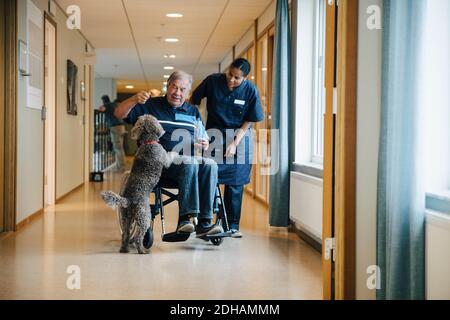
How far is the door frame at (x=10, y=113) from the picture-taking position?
5293mm

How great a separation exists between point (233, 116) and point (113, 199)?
134 cm

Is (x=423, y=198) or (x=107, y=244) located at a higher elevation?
(x=423, y=198)

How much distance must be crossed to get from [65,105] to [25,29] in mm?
2542

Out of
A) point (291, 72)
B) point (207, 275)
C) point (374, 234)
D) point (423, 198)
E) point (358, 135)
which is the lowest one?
point (207, 275)

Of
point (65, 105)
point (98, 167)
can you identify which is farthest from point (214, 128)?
point (98, 167)

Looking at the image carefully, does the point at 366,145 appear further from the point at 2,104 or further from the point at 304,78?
the point at 2,104

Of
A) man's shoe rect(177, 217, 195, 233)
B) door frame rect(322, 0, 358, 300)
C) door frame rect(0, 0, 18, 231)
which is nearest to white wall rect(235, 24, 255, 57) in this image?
door frame rect(0, 0, 18, 231)

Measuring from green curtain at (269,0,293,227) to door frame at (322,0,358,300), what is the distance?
259cm

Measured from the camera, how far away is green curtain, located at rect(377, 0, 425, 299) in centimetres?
256

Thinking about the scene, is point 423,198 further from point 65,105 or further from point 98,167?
point 98,167

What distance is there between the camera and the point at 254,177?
8820 mm

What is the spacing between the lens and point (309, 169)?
5137mm

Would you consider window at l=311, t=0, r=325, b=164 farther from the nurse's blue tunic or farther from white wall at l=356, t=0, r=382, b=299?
white wall at l=356, t=0, r=382, b=299

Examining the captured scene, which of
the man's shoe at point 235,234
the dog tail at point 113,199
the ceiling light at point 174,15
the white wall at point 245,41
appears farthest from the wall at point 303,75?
the white wall at point 245,41
